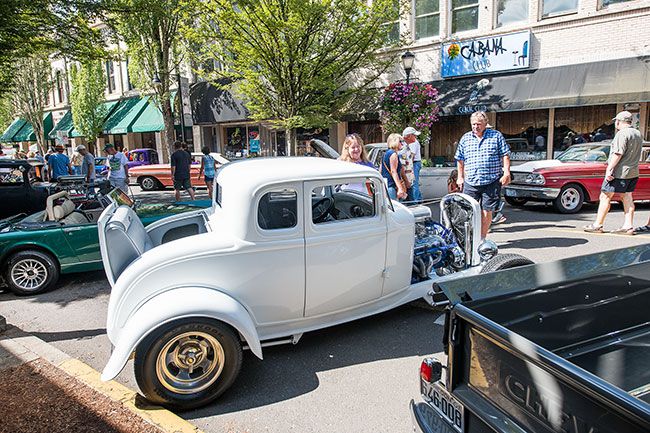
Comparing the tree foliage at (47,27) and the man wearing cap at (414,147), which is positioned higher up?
the tree foliage at (47,27)

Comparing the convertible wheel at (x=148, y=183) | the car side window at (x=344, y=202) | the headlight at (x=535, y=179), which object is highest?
the car side window at (x=344, y=202)

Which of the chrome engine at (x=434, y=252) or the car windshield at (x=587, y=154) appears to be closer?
the chrome engine at (x=434, y=252)

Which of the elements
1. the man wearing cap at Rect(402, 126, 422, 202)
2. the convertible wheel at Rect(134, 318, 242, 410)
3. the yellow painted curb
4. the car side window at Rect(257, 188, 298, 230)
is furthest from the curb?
the man wearing cap at Rect(402, 126, 422, 202)

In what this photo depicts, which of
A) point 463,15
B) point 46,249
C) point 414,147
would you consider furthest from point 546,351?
point 463,15

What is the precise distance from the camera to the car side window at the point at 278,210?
3505 millimetres

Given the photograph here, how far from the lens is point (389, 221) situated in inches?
155

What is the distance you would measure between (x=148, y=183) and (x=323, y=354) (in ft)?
48.4

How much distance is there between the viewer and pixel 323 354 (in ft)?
12.7

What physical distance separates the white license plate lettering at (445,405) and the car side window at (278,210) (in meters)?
1.71

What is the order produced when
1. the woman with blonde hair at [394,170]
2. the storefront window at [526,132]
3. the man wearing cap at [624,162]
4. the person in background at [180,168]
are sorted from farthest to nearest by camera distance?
1. the storefront window at [526,132]
2. the person in background at [180,168]
3. the man wearing cap at [624,162]
4. the woman with blonde hair at [394,170]

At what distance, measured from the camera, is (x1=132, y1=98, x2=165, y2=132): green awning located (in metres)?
22.3

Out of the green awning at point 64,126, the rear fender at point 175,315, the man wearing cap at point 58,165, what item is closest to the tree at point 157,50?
the man wearing cap at point 58,165

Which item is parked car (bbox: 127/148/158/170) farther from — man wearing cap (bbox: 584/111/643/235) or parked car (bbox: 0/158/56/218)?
man wearing cap (bbox: 584/111/643/235)

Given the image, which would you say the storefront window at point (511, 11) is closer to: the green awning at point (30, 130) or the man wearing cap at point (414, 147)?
the man wearing cap at point (414, 147)
